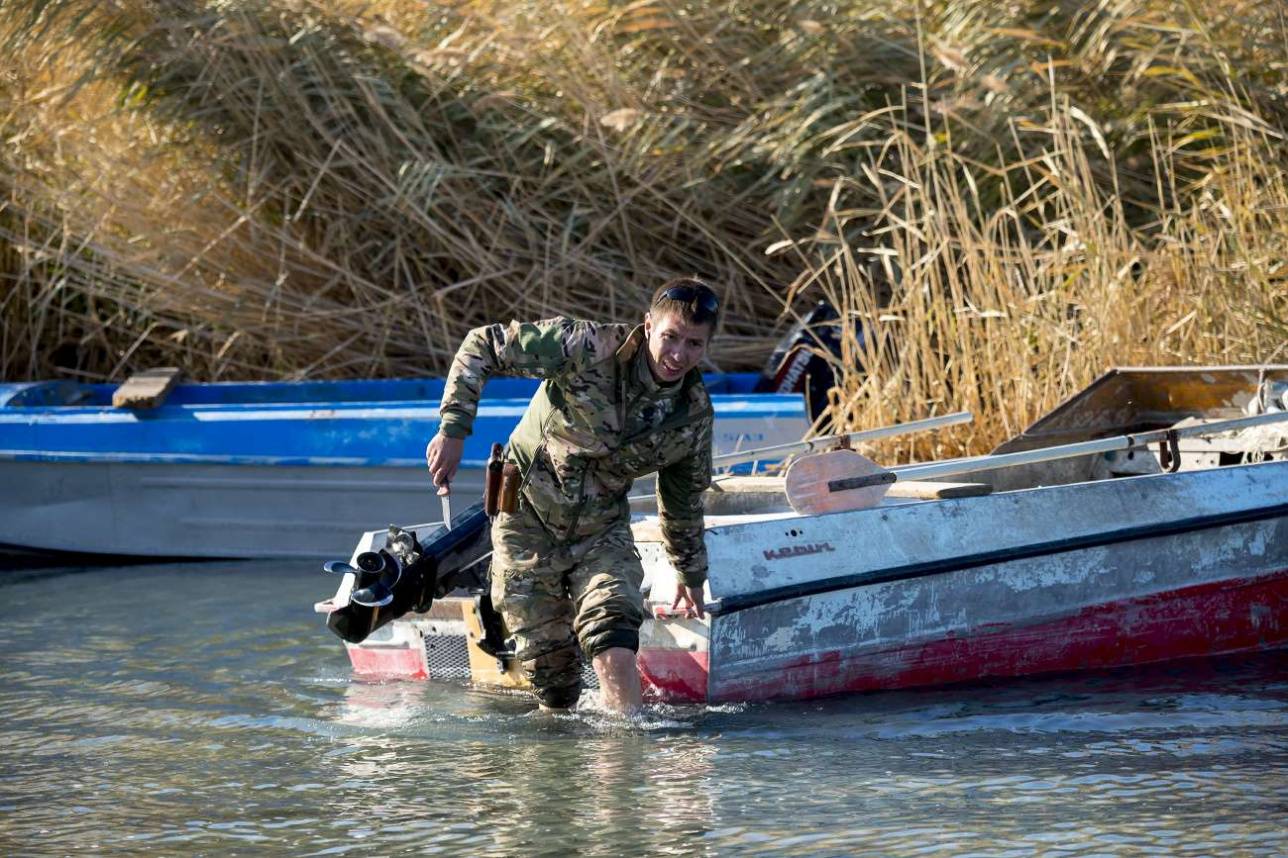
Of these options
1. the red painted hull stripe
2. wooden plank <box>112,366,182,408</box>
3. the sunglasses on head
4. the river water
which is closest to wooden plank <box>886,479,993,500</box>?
the red painted hull stripe

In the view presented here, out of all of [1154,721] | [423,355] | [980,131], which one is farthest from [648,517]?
[423,355]

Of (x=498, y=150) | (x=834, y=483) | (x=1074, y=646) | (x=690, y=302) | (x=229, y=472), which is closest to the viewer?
(x=690, y=302)

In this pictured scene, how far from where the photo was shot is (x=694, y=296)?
191 inches

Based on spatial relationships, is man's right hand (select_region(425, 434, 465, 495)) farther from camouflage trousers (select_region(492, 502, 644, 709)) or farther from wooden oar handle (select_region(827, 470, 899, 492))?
wooden oar handle (select_region(827, 470, 899, 492))

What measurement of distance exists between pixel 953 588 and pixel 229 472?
15.9 ft

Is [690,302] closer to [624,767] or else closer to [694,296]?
[694,296]

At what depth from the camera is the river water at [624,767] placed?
4.23 m

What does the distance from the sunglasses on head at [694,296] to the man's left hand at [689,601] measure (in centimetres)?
89

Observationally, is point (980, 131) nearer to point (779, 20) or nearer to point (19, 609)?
point (779, 20)

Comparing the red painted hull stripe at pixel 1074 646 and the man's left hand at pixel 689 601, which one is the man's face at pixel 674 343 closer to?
the man's left hand at pixel 689 601

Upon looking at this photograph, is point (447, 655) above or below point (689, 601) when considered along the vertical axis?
below

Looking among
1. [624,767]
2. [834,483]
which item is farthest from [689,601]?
[834,483]

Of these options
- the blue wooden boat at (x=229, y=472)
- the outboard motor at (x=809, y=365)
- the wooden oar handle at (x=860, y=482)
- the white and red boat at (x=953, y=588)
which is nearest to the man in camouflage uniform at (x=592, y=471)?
the white and red boat at (x=953, y=588)

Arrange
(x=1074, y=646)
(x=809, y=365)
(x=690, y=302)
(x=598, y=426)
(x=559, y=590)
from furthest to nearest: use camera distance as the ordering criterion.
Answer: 1. (x=809, y=365)
2. (x=1074, y=646)
3. (x=559, y=590)
4. (x=598, y=426)
5. (x=690, y=302)
